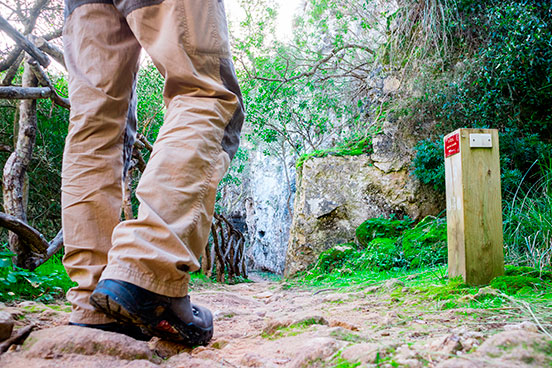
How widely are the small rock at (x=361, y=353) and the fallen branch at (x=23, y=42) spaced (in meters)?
2.27

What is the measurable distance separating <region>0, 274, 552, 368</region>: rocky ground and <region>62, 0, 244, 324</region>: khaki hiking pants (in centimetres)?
18

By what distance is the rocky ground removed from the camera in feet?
2.54

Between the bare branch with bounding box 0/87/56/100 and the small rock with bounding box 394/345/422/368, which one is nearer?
the small rock with bounding box 394/345/422/368

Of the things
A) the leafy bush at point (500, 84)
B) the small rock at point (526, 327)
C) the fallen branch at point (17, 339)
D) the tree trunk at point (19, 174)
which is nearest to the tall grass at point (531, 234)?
the leafy bush at point (500, 84)

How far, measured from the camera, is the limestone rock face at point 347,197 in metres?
5.31

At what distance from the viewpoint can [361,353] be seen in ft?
2.77

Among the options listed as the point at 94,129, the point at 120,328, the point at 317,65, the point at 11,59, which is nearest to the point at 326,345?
the point at 120,328

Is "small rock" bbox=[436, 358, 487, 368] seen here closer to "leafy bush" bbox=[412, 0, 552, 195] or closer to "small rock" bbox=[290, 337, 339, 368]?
"small rock" bbox=[290, 337, 339, 368]

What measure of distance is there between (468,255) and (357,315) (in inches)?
29.6

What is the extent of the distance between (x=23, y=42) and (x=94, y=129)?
4.16 ft

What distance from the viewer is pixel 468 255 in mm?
1939

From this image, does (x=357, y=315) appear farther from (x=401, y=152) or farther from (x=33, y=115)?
(x=401, y=152)

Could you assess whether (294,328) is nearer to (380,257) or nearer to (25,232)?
(25,232)

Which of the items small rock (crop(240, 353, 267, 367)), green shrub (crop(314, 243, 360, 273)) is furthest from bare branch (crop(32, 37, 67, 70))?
green shrub (crop(314, 243, 360, 273))
